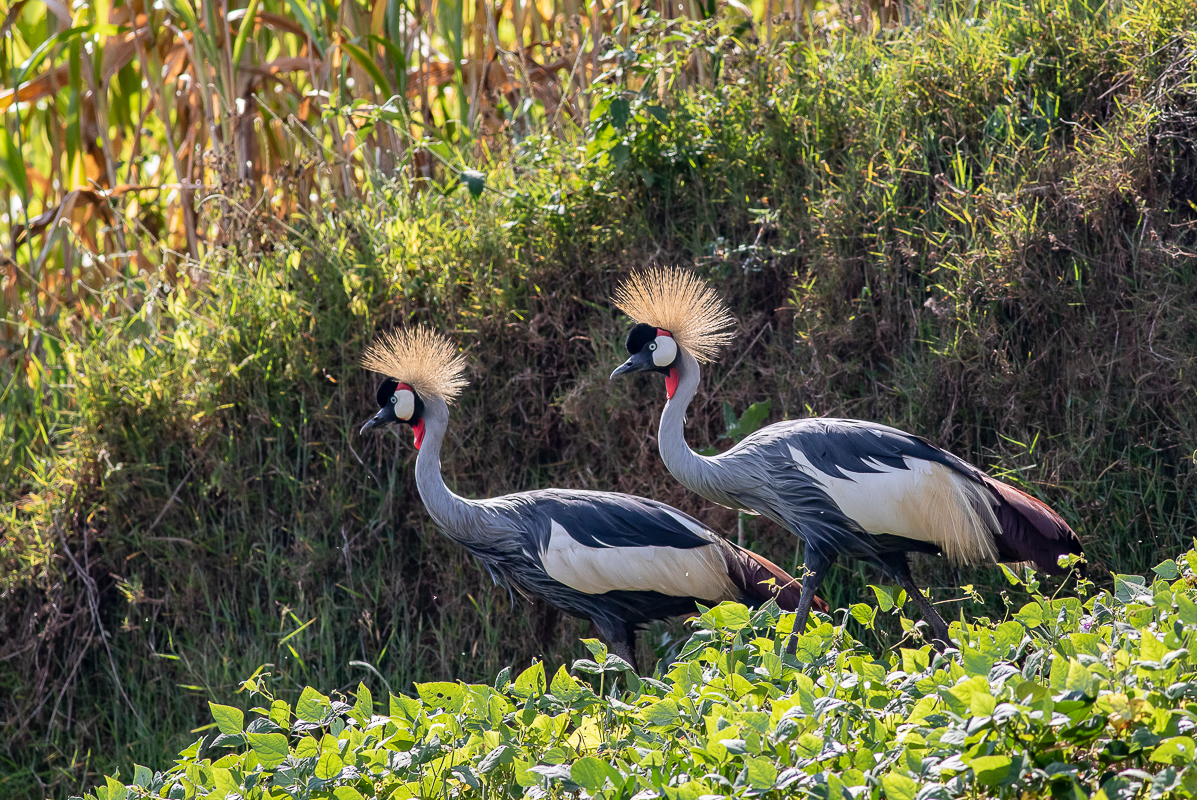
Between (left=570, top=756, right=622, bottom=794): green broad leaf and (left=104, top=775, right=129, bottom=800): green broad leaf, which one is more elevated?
(left=570, top=756, right=622, bottom=794): green broad leaf

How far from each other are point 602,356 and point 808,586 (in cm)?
158

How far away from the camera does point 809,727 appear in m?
2.02

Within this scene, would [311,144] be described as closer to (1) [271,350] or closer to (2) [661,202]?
(1) [271,350]

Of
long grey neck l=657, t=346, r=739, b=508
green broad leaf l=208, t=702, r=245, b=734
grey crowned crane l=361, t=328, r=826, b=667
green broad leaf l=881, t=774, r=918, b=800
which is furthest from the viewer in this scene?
grey crowned crane l=361, t=328, r=826, b=667

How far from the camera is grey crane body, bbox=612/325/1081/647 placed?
3.23 metres

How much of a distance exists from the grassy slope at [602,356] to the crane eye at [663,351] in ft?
2.67

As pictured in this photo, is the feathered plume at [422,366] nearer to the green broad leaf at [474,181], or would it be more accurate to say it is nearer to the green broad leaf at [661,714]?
the green broad leaf at [474,181]

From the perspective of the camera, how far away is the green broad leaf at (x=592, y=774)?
6.36ft

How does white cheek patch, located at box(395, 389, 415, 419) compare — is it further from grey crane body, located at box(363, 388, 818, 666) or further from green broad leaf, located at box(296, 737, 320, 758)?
green broad leaf, located at box(296, 737, 320, 758)

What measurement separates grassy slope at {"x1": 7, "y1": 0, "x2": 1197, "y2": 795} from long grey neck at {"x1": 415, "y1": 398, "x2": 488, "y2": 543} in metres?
0.75

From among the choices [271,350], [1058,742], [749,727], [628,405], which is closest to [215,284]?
[271,350]

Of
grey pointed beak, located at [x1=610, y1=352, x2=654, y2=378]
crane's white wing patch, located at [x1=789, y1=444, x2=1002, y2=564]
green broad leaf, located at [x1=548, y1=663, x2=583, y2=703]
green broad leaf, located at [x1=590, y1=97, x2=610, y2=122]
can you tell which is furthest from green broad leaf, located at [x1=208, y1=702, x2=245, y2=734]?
green broad leaf, located at [x1=590, y1=97, x2=610, y2=122]

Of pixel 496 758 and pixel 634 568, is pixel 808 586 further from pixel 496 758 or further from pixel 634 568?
pixel 496 758

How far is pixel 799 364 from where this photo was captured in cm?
426
